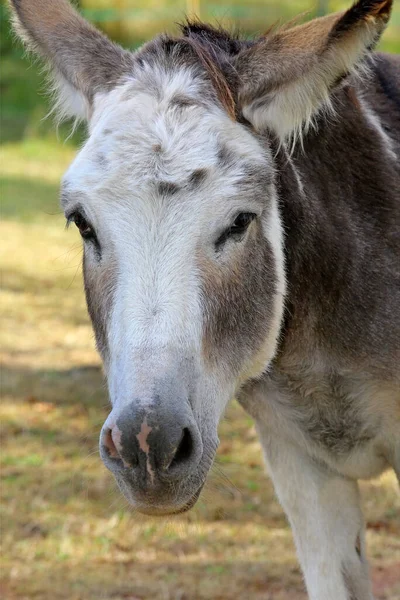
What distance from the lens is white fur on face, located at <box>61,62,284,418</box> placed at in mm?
2854

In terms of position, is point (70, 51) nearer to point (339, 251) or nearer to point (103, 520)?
point (339, 251)

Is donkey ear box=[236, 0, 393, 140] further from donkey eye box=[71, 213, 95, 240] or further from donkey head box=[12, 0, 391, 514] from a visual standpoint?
donkey eye box=[71, 213, 95, 240]

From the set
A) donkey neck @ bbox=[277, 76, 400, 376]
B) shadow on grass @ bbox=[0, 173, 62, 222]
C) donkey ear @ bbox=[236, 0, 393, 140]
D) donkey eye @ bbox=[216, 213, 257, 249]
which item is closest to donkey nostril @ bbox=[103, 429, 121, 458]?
donkey eye @ bbox=[216, 213, 257, 249]

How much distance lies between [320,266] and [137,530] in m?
2.51

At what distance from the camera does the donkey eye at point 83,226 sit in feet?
10.2

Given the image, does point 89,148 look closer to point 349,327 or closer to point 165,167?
point 165,167

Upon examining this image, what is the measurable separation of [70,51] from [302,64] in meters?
0.82

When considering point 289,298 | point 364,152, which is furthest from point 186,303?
point 364,152

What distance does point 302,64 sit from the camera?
3.16 meters

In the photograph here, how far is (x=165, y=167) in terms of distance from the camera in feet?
9.68

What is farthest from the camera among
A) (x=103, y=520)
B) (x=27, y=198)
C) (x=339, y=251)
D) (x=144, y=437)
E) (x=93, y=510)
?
(x=27, y=198)

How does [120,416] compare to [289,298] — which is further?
[289,298]

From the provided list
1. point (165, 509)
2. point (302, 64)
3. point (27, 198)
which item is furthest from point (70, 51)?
point (27, 198)

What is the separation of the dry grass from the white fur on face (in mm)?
838
